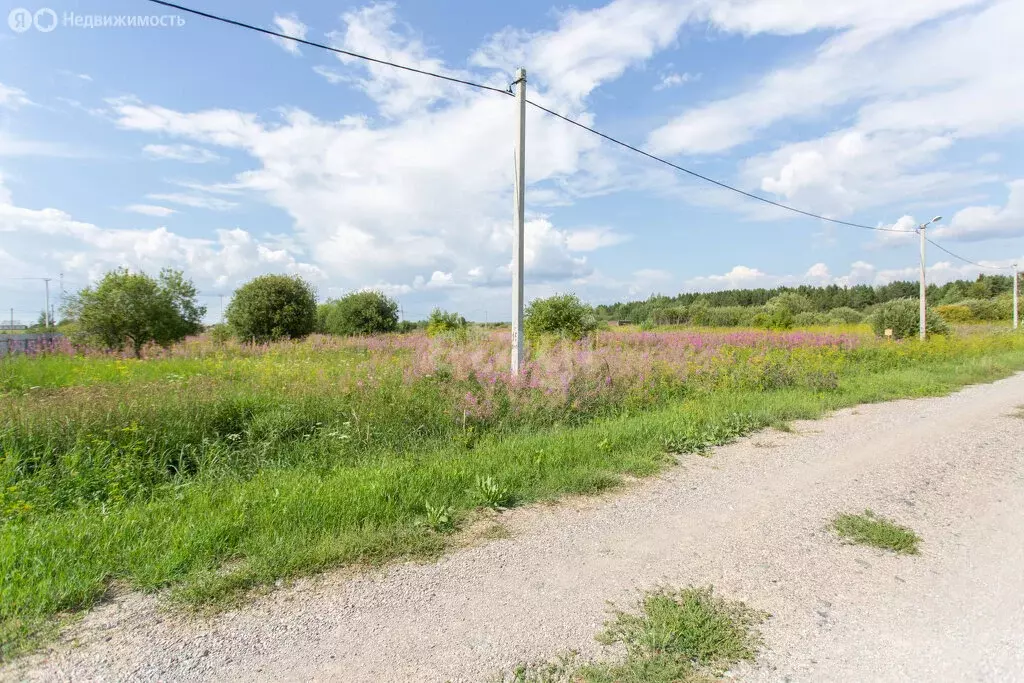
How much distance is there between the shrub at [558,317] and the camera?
17578mm

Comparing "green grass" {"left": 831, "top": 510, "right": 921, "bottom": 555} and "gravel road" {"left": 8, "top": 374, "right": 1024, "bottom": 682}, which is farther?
"green grass" {"left": 831, "top": 510, "right": 921, "bottom": 555}

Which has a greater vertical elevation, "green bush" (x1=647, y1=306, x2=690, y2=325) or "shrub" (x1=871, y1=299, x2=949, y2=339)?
"green bush" (x1=647, y1=306, x2=690, y2=325)

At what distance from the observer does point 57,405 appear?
5.79m

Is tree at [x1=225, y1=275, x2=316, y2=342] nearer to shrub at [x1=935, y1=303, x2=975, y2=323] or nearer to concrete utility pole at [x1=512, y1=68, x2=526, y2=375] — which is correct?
concrete utility pole at [x1=512, y1=68, x2=526, y2=375]

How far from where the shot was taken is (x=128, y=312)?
14.7 meters

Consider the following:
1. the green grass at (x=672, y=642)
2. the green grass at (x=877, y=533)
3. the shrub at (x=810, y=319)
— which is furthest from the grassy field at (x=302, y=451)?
the shrub at (x=810, y=319)

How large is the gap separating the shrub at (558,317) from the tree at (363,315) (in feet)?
37.6

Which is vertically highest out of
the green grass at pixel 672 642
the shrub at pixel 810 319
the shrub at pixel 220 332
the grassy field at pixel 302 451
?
the shrub at pixel 810 319

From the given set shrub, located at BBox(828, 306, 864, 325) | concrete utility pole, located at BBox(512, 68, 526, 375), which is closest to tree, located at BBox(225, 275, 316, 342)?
concrete utility pole, located at BBox(512, 68, 526, 375)

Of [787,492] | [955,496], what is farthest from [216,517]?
[955,496]

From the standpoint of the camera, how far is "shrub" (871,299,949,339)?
958 inches

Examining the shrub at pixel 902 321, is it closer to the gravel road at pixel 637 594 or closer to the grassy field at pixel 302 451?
the grassy field at pixel 302 451

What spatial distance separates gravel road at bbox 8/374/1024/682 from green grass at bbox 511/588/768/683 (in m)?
0.10

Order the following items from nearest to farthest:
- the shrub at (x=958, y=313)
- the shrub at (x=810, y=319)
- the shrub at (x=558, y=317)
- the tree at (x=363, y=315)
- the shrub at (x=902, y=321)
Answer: the shrub at (x=558, y=317)
the shrub at (x=902, y=321)
the tree at (x=363, y=315)
the shrub at (x=958, y=313)
the shrub at (x=810, y=319)
